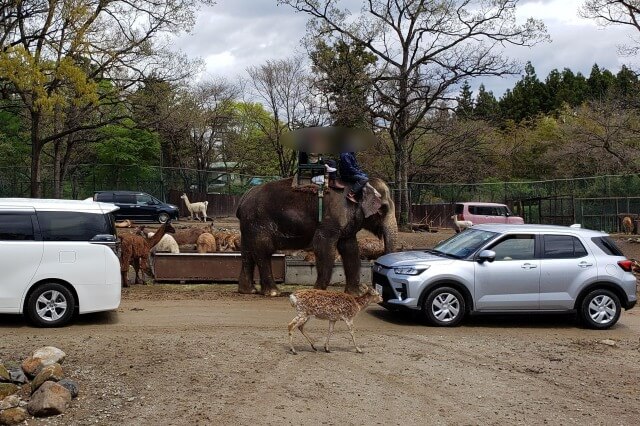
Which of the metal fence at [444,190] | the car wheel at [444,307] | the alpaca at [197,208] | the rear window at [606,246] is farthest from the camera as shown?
the alpaca at [197,208]

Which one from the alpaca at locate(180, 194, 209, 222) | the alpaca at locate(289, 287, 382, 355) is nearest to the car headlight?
the alpaca at locate(289, 287, 382, 355)

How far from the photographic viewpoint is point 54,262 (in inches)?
430

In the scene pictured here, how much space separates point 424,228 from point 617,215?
9.72m

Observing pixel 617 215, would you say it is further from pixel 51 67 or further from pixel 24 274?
pixel 24 274

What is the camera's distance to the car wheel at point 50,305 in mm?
10891

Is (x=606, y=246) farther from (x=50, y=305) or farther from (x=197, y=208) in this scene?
(x=197, y=208)

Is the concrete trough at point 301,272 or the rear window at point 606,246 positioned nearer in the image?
the rear window at point 606,246

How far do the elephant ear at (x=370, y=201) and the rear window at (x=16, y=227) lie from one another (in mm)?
6296

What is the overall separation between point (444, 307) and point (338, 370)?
3.64 m

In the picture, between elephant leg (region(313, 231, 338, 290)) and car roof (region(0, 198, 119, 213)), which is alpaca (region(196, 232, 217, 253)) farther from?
car roof (region(0, 198, 119, 213))

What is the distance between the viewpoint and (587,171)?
50.2 m

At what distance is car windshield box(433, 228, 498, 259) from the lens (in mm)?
12227

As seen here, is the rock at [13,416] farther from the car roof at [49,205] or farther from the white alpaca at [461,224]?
the white alpaca at [461,224]

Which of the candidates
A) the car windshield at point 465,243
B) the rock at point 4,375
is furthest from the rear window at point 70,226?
the car windshield at point 465,243
